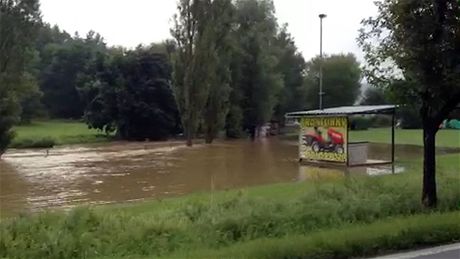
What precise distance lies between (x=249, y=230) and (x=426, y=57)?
4.45 metres

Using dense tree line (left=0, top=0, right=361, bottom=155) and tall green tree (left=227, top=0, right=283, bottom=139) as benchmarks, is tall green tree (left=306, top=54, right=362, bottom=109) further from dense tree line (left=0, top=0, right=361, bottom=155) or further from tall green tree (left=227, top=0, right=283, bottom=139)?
tall green tree (left=227, top=0, right=283, bottom=139)

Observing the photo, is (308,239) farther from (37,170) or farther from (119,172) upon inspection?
(37,170)

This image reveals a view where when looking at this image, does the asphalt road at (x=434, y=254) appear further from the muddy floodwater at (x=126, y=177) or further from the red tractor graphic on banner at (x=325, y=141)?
the red tractor graphic on banner at (x=325, y=141)

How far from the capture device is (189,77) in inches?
1987

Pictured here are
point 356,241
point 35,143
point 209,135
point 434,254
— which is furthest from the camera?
point 209,135

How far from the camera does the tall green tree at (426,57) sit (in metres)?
10.8

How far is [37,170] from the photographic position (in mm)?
28984

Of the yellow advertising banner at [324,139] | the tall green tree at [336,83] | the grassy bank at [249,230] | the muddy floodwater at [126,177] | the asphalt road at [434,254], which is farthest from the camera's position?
the tall green tree at [336,83]

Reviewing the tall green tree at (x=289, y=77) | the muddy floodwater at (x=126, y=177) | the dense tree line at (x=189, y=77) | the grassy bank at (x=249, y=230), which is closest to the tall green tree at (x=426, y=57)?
the grassy bank at (x=249, y=230)

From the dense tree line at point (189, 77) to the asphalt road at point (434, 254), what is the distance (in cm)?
3092

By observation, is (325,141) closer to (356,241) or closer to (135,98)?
(356,241)

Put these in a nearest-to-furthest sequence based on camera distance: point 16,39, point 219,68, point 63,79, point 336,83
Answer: point 16,39, point 219,68, point 336,83, point 63,79

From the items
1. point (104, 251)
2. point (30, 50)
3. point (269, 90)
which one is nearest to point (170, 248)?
point (104, 251)

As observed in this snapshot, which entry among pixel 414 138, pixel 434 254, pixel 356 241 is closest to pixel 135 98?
pixel 414 138
